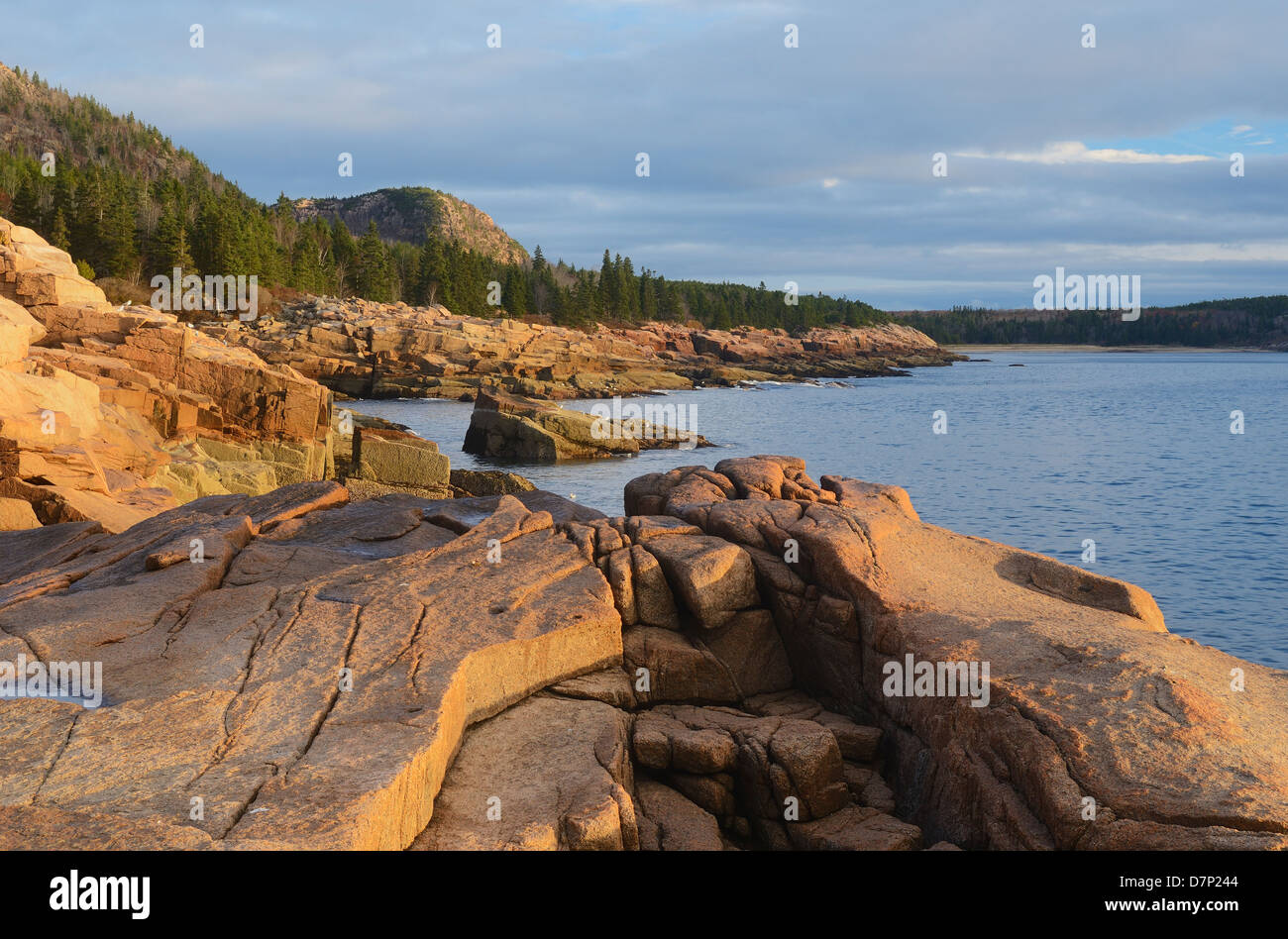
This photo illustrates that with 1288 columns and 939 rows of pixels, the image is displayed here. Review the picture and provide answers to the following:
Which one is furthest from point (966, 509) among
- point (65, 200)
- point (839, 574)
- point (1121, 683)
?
point (65, 200)

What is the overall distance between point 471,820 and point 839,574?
583cm

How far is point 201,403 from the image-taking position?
91.3 ft

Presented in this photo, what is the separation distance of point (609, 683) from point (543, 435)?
32.8m

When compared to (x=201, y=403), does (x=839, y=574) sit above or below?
below

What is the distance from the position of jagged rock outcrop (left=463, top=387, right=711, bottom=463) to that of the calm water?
1034mm

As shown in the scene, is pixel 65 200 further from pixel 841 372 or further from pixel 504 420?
pixel 841 372

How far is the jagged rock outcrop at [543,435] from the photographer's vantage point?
1695 inches

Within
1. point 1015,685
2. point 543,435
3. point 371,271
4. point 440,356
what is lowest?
point 1015,685

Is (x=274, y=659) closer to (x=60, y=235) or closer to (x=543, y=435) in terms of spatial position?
(x=543, y=435)

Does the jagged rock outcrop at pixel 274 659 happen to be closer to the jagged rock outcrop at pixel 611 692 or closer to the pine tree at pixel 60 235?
the jagged rock outcrop at pixel 611 692

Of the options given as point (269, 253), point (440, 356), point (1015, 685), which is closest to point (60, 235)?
point (269, 253)

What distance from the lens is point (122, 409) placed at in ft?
79.0

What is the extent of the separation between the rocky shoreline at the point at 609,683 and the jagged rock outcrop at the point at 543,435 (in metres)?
26.7
